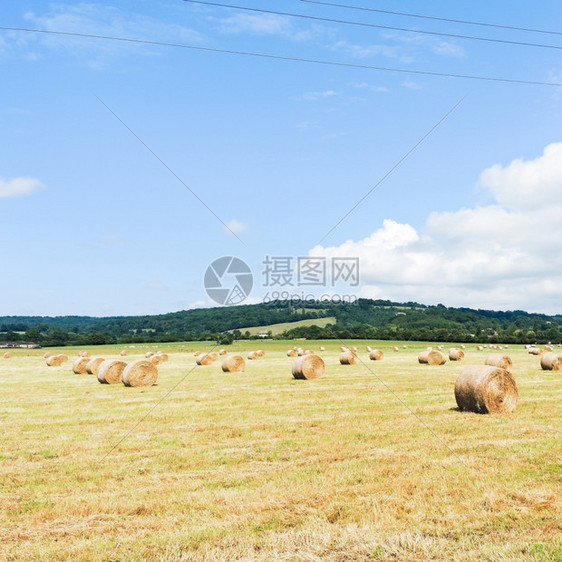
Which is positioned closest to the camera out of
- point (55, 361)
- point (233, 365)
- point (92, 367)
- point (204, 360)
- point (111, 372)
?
point (111, 372)

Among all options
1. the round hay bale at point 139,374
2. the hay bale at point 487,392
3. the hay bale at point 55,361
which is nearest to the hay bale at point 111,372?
the round hay bale at point 139,374

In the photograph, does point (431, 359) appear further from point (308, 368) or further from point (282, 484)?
point (282, 484)

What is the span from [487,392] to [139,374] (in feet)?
56.2

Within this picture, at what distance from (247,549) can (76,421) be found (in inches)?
430

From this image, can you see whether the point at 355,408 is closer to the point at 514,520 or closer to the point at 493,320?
the point at 514,520

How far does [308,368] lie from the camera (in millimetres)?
28719

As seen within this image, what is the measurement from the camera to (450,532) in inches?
261

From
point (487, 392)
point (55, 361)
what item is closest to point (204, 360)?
point (55, 361)

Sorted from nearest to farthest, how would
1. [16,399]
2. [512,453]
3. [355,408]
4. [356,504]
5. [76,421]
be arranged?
[356,504], [512,453], [76,421], [355,408], [16,399]

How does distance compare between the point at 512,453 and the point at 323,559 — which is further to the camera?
the point at 512,453

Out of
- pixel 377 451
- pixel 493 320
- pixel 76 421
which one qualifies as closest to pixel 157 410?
pixel 76 421

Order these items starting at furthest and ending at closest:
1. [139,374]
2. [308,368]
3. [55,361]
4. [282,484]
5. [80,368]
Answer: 1. [55,361]
2. [80,368]
3. [308,368]
4. [139,374]
5. [282,484]

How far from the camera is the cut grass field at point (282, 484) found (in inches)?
250

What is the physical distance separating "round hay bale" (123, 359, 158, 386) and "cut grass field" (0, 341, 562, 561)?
29.1ft
